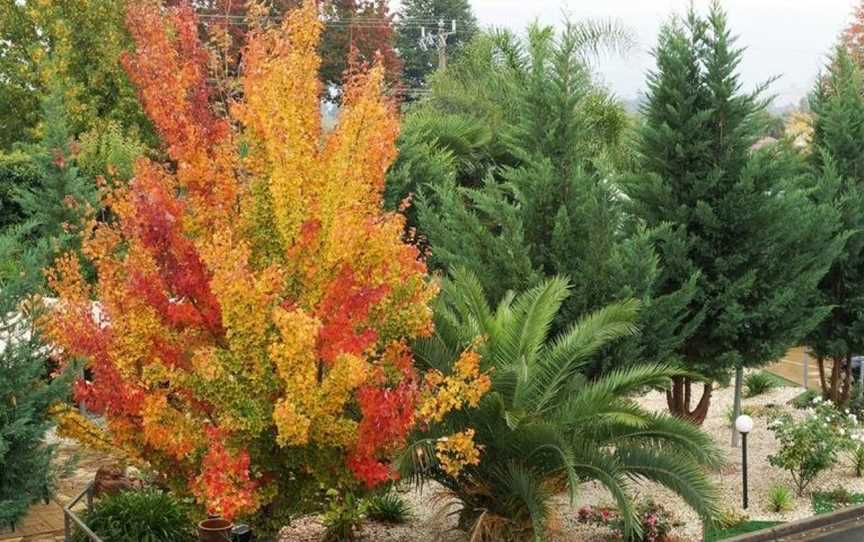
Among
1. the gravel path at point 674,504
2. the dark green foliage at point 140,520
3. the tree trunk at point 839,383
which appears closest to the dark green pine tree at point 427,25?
the tree trunk at point 839,383

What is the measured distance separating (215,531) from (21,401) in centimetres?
228

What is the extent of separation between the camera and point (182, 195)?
1127 centimetres

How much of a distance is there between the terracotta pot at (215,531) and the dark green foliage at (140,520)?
1.15 metres

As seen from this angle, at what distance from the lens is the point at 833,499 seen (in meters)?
13.3

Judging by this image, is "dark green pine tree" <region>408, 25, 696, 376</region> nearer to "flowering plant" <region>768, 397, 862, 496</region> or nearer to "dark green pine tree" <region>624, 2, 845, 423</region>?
"dark green pine tree" <region>624, 2, 845, 423</region>

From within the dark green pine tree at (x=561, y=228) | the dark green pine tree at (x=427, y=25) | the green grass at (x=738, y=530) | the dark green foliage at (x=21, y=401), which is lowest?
the green grass at (x=738, y=530)

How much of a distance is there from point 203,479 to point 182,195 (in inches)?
151

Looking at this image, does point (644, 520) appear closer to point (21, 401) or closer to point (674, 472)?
point (674, 472)

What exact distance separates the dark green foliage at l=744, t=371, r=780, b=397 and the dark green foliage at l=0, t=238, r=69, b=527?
1431 centimetres

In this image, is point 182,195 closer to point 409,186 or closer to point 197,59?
point 197,59

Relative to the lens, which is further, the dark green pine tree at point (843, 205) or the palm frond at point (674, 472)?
the dark green pine tree at point (843, 205)

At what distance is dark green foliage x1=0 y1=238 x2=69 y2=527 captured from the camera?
948cm

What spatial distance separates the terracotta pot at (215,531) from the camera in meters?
9.28

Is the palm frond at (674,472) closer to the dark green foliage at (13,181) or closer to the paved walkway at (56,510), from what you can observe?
the paved walkway at (56,510)
